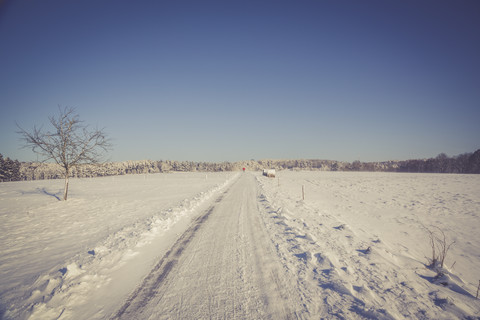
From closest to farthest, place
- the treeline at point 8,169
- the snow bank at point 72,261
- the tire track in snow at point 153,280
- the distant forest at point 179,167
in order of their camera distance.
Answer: the tire track in snow at point 153,280 → the snow bank at point 72,261 → the treeline at point 8,169 → the distant forest at point 179,167

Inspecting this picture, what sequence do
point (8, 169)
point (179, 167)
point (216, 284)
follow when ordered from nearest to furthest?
1. point (216, 284)
2. point (8, 169)
3. point (179, 167)

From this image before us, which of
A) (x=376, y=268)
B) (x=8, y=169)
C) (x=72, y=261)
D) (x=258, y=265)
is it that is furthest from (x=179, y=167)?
(x=376, y=268)

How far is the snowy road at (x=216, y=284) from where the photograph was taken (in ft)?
9.95

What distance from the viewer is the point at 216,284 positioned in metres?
3.82

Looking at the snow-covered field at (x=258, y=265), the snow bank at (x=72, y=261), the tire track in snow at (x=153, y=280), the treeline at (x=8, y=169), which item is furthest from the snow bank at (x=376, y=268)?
the treeline at (x=8, y=169)

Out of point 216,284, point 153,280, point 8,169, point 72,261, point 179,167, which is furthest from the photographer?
point 179,167

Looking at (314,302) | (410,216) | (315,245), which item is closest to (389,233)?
(410,216)

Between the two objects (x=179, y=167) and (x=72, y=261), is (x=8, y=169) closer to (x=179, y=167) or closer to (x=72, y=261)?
(x=72, y=261)

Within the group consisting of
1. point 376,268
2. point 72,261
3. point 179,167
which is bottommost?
point 72,261

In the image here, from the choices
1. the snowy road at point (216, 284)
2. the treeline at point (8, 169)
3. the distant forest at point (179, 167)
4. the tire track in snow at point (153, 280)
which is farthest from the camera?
the distant forest at point (179, 167)

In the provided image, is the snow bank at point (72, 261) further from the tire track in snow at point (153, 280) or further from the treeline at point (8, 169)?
the treeline at point (8, 169)

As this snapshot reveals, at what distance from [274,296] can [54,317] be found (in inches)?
147

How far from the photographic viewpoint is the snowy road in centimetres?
303

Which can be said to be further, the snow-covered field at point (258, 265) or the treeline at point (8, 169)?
the treeline at point (8, 169)
